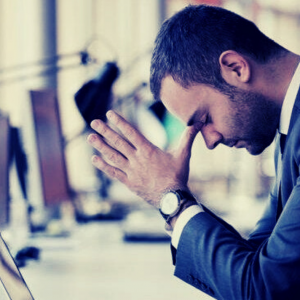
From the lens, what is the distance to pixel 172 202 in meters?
1.21

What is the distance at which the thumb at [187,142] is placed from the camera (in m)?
1.31

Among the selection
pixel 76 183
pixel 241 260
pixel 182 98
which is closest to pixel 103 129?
pixel 182 98

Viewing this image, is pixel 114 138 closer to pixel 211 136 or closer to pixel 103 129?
pixel 103 129

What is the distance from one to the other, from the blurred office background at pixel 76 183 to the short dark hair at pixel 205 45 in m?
0.33

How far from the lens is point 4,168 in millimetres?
1771

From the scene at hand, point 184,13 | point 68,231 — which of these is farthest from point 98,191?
point 184,13

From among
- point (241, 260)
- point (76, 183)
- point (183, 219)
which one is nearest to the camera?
point (241, 260)

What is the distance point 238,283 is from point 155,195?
282mm

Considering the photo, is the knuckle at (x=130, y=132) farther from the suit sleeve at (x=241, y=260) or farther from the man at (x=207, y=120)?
the suit sleeve at (x=241, y=260)

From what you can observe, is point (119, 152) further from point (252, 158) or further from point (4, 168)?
point (252, 158)

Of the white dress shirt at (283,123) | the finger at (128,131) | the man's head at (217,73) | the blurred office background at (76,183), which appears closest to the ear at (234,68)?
the man's head at (217,73)

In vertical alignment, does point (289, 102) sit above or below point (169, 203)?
above

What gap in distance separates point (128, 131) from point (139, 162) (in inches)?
2.9

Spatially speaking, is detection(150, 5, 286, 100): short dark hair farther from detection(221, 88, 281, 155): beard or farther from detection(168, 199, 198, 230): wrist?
detection(168, 199, 198, 230): wrist
